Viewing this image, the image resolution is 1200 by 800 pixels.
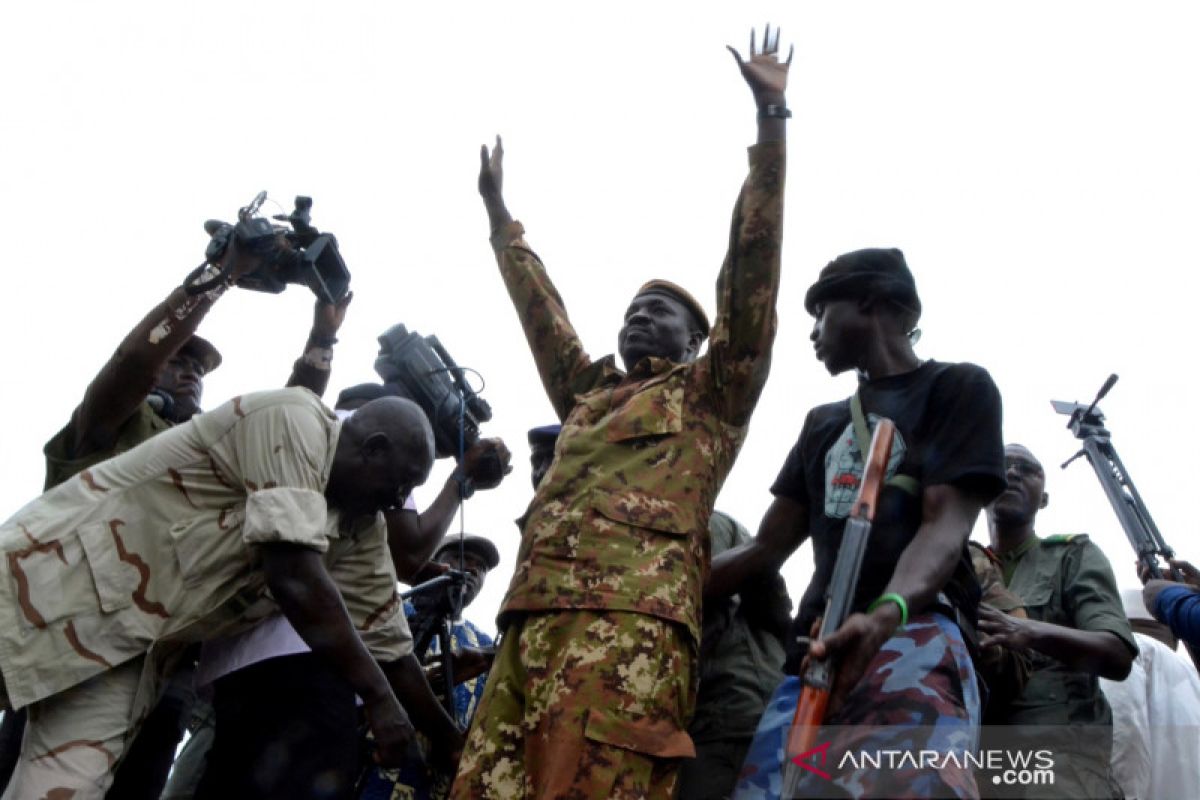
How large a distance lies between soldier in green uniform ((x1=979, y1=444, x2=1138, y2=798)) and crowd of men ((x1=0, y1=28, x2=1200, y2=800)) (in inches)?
0.5

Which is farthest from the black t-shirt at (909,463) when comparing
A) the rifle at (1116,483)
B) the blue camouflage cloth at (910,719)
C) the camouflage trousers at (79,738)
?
the rifle at (1116,483)

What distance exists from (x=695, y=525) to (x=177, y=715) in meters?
1.84

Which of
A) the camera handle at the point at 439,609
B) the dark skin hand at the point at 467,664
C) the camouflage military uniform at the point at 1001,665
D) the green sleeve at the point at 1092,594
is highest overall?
the green sleeve at the point at 1092,594

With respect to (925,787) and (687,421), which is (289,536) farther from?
(925,787)

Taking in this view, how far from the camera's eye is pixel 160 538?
10.9ft

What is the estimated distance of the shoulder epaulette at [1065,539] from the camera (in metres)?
4.47

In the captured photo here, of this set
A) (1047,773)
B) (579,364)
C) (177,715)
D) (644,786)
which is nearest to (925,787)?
(644,786)

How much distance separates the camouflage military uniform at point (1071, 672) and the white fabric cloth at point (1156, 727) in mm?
564

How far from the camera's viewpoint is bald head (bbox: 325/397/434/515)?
3508 millimetres

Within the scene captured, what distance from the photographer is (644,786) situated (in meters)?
2.86

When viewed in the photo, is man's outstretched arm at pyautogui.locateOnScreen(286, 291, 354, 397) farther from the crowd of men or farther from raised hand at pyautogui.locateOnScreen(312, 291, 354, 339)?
the crowd of men

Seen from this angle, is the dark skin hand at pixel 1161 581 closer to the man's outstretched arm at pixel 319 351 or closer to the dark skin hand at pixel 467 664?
the dark skin hand at pixel 467 664

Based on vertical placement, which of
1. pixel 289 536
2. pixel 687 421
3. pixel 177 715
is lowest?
pixel 177 715

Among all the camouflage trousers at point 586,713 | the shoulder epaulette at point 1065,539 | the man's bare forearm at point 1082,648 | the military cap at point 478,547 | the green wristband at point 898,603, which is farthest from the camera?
the military cap at point 478,547
